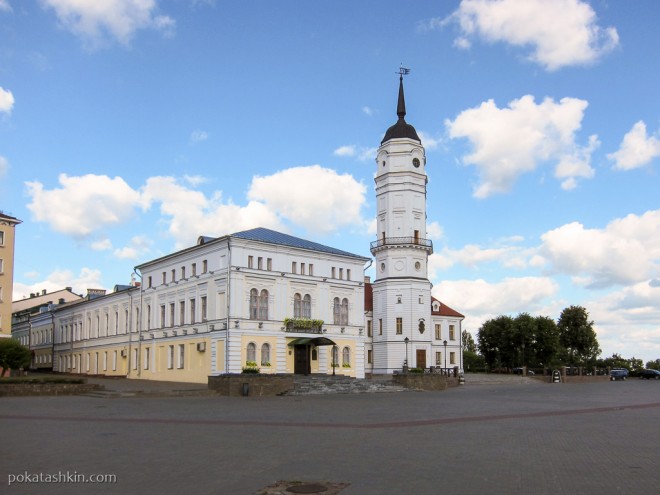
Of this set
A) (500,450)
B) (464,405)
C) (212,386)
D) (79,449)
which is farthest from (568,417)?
(212,386)

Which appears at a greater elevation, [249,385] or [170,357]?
[170,357]

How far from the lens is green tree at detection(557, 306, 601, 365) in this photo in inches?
3275

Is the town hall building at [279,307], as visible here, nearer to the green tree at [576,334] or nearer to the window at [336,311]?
the window at [336,311]

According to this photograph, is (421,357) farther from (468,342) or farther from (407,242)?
(468,342)

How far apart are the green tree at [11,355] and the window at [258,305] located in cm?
1492

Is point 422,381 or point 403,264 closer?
point 422,381

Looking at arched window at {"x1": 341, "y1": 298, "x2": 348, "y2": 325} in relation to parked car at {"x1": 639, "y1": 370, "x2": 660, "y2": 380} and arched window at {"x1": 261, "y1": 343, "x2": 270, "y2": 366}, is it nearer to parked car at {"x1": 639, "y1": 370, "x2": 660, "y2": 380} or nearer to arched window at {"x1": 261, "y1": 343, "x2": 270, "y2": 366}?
arched window at {"x1": 261, "y1": 343, "x2": 270, "y2": 366}

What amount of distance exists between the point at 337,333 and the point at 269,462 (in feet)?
123

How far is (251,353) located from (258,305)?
3.25 metres

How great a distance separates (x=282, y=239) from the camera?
159ft

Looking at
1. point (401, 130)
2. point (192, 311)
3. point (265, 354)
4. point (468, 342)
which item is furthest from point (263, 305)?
point (468, 342)

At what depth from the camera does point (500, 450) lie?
13.8 m

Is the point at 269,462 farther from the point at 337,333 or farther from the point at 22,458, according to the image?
the point at 337,333

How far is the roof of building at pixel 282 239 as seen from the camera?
4631 cm
